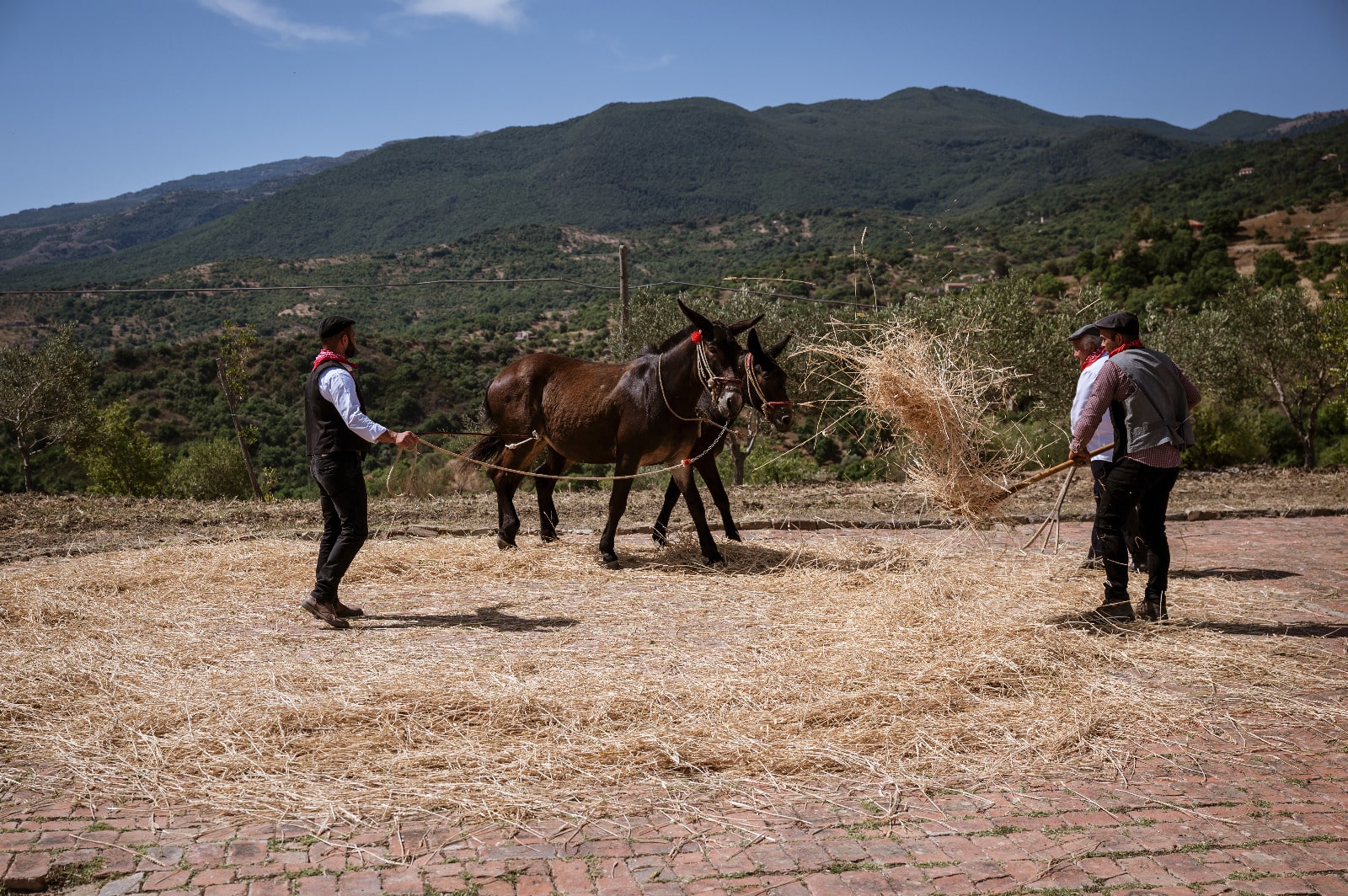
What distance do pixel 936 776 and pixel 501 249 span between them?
71.9 m

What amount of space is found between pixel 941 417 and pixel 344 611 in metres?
4.59

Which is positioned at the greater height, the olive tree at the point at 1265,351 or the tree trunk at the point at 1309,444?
the olive tree at the point at 1265,351

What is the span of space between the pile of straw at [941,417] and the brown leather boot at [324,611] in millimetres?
4069

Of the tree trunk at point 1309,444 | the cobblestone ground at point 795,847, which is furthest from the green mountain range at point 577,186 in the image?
the cobblestone ground at point 795,847

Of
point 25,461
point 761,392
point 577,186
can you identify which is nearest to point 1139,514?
point 761,392

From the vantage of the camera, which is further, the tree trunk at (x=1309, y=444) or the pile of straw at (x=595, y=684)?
the tree trunk at (x=1309, y=444)

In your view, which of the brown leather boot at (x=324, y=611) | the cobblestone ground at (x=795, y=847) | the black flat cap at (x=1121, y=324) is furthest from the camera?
the brown leather boot at (x=324, y=611)

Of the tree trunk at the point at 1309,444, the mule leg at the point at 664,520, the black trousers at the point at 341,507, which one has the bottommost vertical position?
the tree trunk at the point at 1309,444

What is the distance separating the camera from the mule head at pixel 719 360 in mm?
7965

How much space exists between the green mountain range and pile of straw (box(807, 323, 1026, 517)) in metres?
76.6

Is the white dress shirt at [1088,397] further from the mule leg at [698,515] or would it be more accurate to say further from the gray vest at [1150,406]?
the mule leg at [698,515]

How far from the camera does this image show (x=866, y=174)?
364 feet

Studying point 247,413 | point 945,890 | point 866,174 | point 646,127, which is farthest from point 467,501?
point 646,127

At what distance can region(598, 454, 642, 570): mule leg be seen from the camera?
8.50 meters
